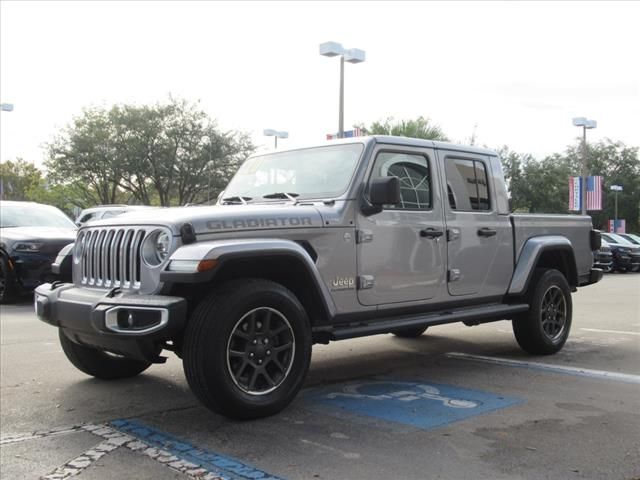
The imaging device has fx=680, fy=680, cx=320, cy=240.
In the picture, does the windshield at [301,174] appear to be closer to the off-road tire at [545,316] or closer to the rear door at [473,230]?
the rear door at [473,230]

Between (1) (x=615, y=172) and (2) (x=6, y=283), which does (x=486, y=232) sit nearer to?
(2) (x=6, y=283)

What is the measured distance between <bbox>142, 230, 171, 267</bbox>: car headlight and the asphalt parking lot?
108cm

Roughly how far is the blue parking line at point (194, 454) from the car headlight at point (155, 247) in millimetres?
1061

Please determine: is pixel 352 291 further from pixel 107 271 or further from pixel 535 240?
pixel 535 240

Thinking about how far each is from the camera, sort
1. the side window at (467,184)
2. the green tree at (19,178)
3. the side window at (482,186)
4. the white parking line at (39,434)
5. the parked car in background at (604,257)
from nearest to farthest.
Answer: the white parking line at (39,434) → the side window at (467,184) → the side window at (482,186) → the parked car in background at (604,257) → the green tree at (19,178)

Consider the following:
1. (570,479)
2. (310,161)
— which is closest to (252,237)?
(310,161)

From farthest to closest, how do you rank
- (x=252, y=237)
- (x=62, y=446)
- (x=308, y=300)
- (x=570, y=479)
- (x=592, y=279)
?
(x=592, y=279) < (x=308, y=300) < (x=252, y=237) < (x=62, y=446) < (x=570, y=479)

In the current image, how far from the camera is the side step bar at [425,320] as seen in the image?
5002 mm

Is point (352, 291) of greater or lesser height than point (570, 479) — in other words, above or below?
above

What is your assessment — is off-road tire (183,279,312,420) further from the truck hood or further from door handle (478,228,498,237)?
door handle (478,228,498,237)

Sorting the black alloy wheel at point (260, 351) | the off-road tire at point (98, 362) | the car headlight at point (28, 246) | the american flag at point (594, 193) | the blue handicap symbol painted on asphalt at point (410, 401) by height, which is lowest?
the blue handicap symbol painted on asphalt at point (410, 401)

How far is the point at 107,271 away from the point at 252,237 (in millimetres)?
1081

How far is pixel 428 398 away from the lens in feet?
16.8

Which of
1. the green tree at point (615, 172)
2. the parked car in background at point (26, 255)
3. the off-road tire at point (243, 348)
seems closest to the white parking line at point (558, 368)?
the off-road tire at point (243, 348)
